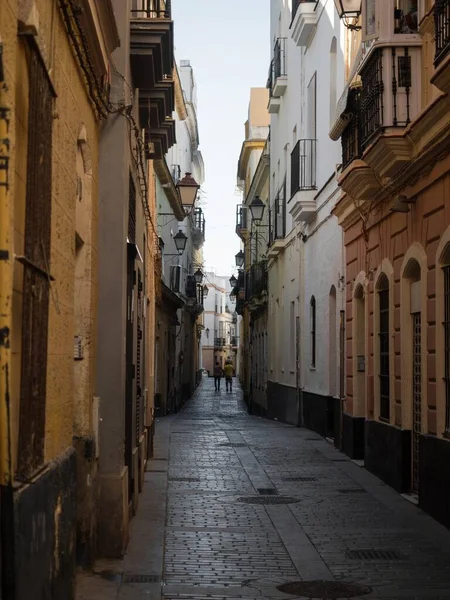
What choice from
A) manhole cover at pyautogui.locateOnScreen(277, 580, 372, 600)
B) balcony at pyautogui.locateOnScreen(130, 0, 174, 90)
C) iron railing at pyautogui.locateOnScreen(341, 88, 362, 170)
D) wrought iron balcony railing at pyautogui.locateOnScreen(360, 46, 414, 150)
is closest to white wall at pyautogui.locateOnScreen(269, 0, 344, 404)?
iron railing at pyautogui.locateOnScreen(341, 88, 362, 170)

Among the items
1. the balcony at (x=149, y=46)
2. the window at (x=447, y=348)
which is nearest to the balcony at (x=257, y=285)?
the balcony at (x=149, y=46)

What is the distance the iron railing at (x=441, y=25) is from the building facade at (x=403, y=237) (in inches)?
0.7

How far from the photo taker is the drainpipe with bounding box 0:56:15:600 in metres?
4.16

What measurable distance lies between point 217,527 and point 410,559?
2.31 metres

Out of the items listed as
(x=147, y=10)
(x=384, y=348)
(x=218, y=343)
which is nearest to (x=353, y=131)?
(x=384, y=348)

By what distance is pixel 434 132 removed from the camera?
11234 millimetres

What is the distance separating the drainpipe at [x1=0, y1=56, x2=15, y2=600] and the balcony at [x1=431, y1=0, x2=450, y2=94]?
5.75 meters

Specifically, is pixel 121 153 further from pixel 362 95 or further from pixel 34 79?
pixel 362 95

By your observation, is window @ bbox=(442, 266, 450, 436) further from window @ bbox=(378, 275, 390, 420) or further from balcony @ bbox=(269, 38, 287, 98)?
balcony @ bbox=(269, 38, 287, 98)

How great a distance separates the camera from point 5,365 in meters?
4.14

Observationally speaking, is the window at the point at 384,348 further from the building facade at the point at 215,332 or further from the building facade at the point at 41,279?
the building facade at the point at 215,332

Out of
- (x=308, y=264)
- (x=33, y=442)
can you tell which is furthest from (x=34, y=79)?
(x=308, y=264)

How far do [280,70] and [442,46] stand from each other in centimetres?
2038

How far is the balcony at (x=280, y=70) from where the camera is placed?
1162 inches
